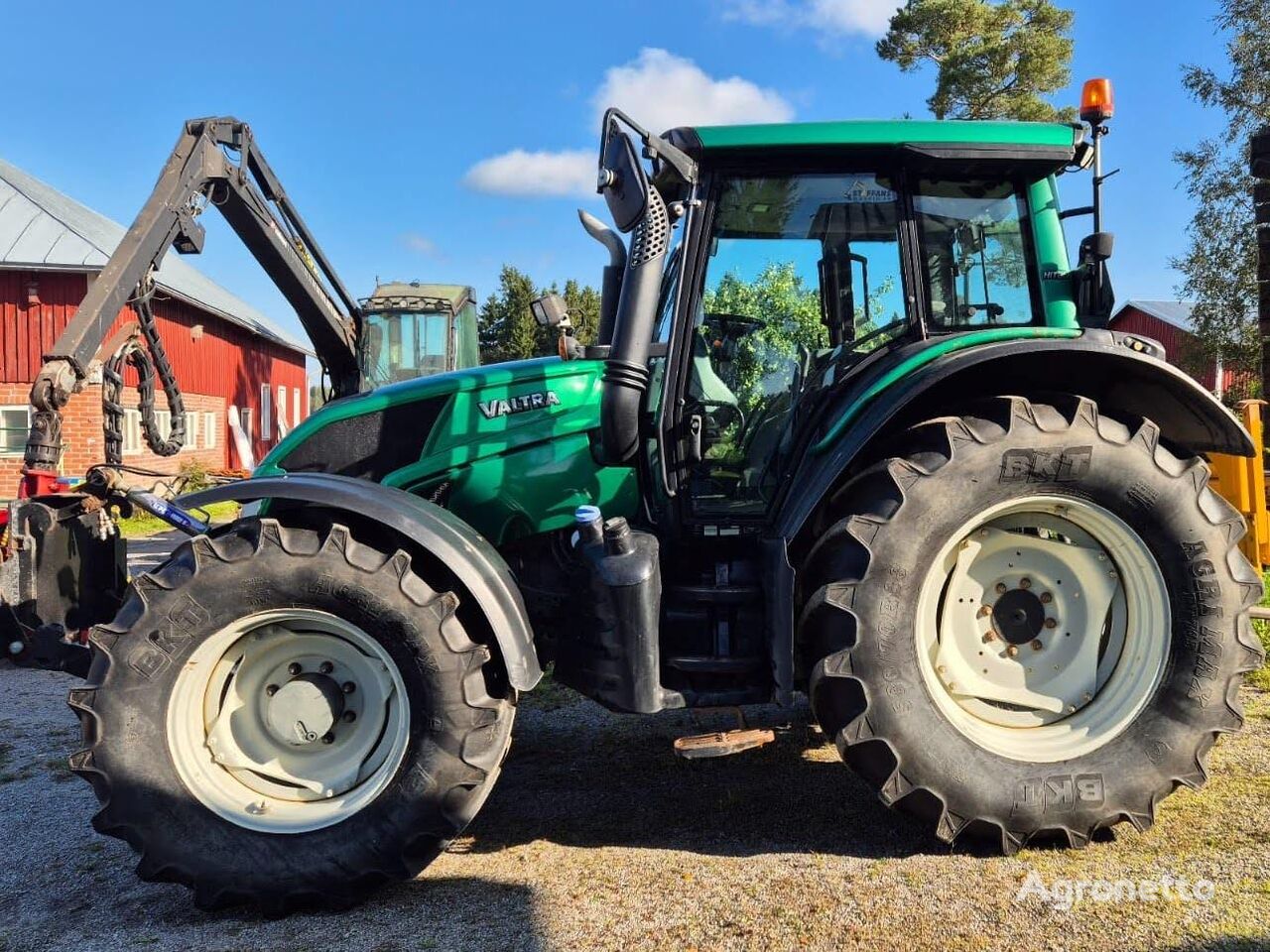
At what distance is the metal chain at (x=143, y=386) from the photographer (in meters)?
4.43

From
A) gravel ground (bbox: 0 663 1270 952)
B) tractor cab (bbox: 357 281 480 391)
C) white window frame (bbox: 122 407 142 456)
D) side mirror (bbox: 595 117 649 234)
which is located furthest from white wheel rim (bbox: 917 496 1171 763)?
white window frame (bbox: 122 407 142 456)

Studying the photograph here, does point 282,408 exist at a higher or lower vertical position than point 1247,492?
higher

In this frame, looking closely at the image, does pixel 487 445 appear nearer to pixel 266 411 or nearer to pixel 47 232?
pixel 47 232

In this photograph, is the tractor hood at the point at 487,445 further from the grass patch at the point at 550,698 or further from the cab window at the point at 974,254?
the grass patch at the point at 550,698

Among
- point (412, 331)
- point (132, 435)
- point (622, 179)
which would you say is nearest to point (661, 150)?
point (622, 179)

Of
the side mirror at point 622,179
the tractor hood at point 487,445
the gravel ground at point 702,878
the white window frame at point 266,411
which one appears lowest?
the gravel ground at point 702,878

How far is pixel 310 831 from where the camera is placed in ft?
9.71

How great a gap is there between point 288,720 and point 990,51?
21.3 m

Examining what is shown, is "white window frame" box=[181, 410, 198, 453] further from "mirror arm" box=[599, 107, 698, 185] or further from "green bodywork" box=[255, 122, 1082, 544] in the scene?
"mirror arm" box=[599, 107, 698, 185]

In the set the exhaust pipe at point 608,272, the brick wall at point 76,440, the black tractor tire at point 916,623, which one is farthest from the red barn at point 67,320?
the black tractor tire at point 916,623

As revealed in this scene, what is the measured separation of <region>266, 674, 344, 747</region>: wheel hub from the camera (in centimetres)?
314

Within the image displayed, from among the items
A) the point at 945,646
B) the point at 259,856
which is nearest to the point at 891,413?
the point at 945,646

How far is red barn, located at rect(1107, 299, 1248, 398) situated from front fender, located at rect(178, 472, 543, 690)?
2331 centimetres

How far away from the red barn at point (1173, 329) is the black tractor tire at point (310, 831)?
23.6 m
